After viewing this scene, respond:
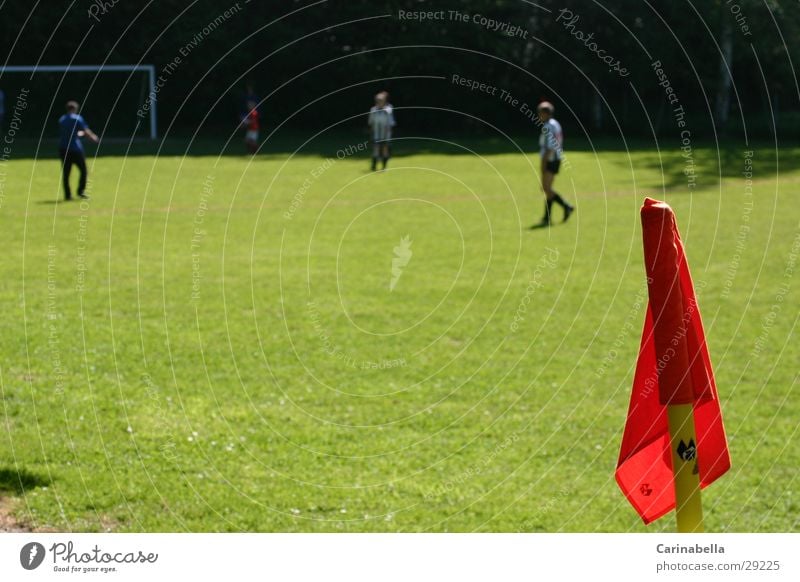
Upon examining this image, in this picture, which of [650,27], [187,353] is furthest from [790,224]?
[650,27]

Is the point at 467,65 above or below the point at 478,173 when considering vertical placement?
above

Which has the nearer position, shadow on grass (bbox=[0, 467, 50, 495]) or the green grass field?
shadow on grass (bbox=[0, 467, 50, 495])

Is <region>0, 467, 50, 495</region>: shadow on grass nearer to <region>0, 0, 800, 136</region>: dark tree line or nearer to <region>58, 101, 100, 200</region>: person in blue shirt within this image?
<region>58, 101, 100, 200</region>: person in blue shirt

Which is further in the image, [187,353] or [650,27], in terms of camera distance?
[650,27]

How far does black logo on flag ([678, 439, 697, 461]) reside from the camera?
323 cm

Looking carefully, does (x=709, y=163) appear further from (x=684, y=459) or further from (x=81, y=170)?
(x=684, y=459)

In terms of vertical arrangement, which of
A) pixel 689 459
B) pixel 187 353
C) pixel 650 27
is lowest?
pixel 187 353

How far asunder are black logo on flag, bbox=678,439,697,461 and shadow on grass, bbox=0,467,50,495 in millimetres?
6183

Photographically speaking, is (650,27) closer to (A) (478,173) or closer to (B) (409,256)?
(A) (478,173)
